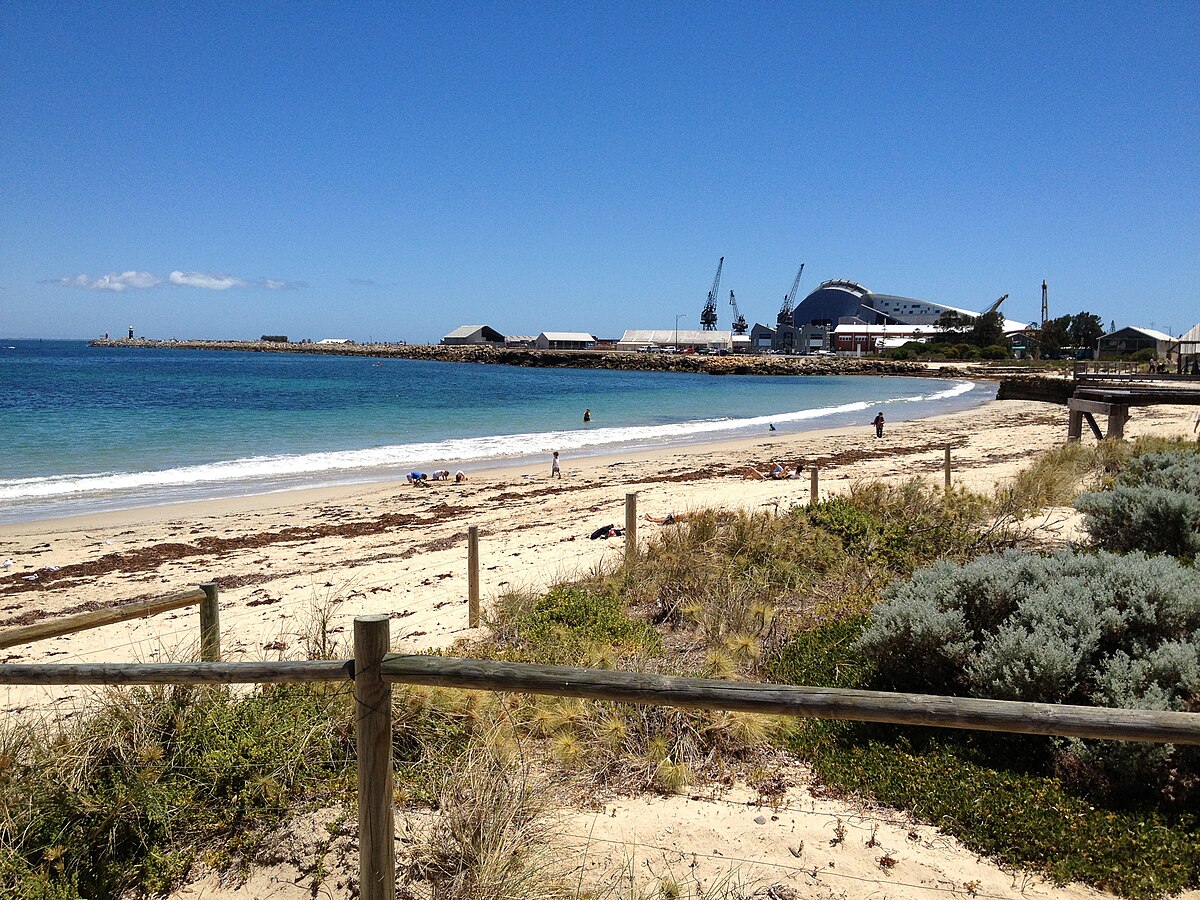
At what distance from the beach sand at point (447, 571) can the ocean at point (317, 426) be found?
2.87m

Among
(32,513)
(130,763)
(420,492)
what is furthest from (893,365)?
(130,763)

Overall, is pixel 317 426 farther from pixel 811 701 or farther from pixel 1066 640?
pixel 811 701

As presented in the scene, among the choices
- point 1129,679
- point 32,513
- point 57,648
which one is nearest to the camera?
point 1129,679

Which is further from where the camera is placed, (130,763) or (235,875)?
(130,763)

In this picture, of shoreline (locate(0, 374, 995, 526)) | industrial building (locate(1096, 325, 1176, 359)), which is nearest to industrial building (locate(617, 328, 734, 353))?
industrial building (locate(1096, 325, 1176, 359))

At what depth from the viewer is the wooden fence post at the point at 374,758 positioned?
2.68 m

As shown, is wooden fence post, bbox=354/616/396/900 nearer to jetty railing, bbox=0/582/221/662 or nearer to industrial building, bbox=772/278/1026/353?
jetty railing, bbox=0/582/221/662

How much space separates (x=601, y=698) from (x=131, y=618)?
3.46 m

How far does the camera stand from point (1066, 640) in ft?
14.5

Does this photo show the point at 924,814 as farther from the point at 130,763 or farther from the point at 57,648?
the point at 57,648

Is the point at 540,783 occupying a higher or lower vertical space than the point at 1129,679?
lower

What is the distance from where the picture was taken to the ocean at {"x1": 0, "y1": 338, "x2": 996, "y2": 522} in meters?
19.2

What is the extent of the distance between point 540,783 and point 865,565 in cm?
468

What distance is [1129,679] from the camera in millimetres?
4078
